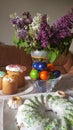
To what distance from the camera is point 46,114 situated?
3.12ft

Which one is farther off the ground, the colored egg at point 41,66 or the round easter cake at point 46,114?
the colored egg at point 41,66

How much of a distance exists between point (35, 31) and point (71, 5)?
2712 mm

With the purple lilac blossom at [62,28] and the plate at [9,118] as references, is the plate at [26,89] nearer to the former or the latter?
the plate at [9,118]

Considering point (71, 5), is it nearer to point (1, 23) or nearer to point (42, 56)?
point (1, 23)

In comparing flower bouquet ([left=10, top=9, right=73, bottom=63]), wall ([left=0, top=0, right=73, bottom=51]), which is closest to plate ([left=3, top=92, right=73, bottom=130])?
flower bouquet ([left=10, top=9, right=73, bottom=63])

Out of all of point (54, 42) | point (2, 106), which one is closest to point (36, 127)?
point (2, 106)

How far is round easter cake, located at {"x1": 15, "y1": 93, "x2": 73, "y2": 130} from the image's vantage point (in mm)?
848

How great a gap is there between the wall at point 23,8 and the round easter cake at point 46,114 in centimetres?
280

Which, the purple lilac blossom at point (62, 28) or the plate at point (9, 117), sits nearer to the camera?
the plate at point (9, 117)

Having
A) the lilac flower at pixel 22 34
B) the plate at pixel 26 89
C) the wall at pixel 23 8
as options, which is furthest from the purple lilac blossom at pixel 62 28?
the wall at pixel 23 8

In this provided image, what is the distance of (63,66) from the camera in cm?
360

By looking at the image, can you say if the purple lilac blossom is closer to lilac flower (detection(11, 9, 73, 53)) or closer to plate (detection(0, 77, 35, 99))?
lilac flower (detection(11, 9, 73, 53))

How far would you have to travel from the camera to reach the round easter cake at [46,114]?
848 mm

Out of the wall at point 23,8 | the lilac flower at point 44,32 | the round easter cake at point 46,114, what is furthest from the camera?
the wall at point 23,8
